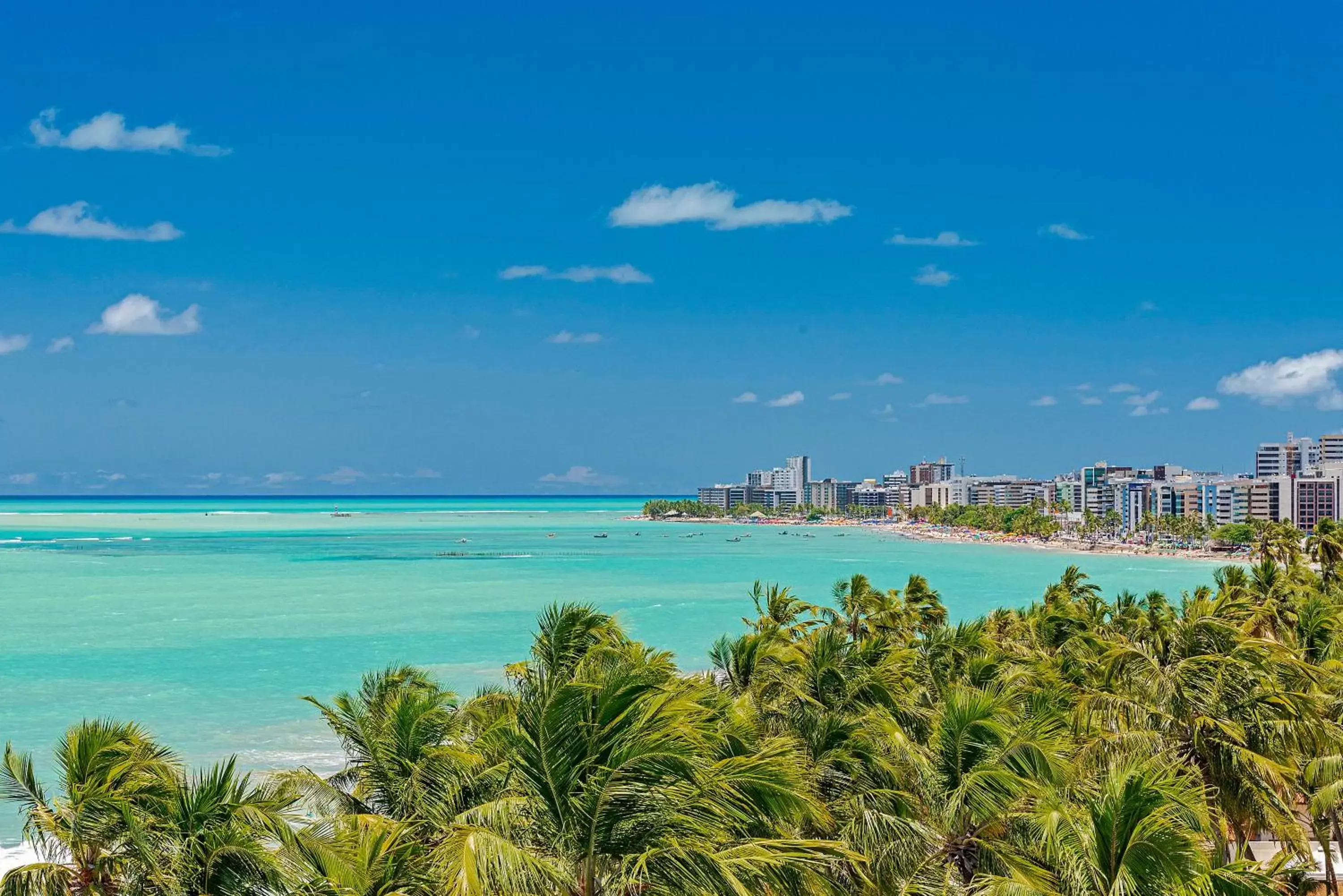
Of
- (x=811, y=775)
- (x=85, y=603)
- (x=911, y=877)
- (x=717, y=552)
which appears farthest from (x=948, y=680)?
(x=717, y=552)

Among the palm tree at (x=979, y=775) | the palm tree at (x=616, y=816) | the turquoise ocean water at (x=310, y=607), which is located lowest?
the turquoise ocean water at (x=310, y=607)

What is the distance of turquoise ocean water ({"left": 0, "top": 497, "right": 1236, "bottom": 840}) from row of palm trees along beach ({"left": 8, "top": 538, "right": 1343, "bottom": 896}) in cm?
1832

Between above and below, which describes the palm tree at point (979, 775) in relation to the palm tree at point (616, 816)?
below

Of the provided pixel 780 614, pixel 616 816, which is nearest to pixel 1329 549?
pixel 780 614

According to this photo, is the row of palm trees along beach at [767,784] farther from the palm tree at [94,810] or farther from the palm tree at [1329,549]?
the palm tree at [1329,549]

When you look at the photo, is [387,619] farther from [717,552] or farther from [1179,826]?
[717,552]

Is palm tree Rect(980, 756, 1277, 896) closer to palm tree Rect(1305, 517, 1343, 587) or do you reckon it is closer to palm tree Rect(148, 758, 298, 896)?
palm tree Rect(148, 758, 298, 896)

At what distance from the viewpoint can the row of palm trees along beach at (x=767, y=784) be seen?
7910 millimetres

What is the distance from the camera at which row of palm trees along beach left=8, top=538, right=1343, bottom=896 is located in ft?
26.0

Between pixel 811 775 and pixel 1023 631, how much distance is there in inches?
821

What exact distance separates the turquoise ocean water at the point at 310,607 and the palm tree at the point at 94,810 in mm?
18056

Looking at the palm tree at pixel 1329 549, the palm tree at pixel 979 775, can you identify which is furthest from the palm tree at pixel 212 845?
the palm tree at pixel 1329 549

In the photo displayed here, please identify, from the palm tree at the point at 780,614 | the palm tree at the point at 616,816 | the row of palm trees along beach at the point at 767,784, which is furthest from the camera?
the palm tree at the point at 780,614

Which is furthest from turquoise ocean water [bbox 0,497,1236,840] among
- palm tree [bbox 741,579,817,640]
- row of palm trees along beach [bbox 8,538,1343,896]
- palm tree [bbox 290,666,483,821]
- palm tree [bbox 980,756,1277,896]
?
palm tree [bbox 980,756,1277,896]
